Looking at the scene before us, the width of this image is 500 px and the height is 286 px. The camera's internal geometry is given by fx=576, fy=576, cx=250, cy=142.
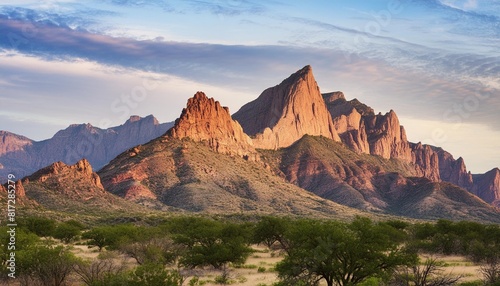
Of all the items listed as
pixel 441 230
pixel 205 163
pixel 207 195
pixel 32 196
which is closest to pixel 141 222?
pixel 32 196

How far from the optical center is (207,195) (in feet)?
Answer: 533

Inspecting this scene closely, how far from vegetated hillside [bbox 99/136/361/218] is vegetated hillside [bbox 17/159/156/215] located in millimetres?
15846

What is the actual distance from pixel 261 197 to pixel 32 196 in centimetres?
7091

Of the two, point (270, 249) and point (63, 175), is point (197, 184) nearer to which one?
point (63, 175)

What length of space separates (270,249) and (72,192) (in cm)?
8071

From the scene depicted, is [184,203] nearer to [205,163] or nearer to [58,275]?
[205,163]

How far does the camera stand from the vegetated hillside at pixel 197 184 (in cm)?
16188

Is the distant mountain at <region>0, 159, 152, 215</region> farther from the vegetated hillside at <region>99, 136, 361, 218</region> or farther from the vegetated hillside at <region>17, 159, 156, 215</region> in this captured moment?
the vegetated hillside at <region>99, 136, 361, 218</region>

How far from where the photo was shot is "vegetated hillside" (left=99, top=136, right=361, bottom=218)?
162 metres

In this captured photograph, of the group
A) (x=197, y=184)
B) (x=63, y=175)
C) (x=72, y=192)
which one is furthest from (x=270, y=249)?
(x=197, y=184)

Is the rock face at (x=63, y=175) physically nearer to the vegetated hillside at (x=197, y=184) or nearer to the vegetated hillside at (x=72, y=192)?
the vegetated hillside at (x=72, y=192)

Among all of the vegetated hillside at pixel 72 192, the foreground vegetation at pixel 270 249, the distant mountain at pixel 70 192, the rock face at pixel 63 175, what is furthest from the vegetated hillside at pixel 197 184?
the foreground vegetation at pixel 270 249

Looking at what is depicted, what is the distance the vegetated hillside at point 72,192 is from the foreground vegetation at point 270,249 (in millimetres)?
50820

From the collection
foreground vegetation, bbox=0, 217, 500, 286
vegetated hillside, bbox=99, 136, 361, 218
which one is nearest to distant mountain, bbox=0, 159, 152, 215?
vegetated hillside, bbox=99, 136, 361, 218
